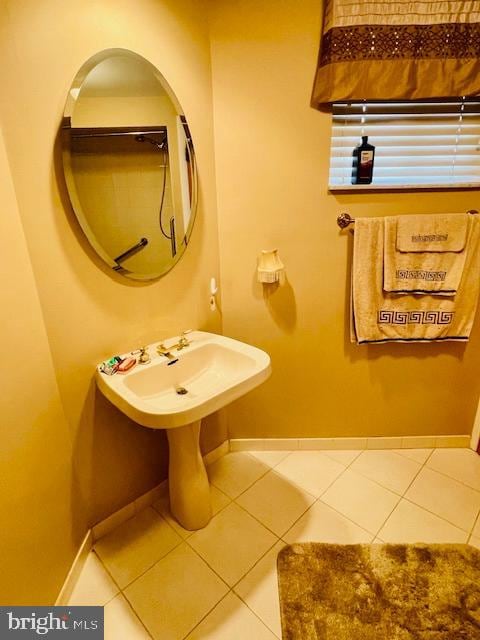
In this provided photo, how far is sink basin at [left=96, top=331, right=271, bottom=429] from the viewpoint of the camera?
1.04 meters

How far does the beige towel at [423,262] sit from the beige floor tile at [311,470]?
101 cm

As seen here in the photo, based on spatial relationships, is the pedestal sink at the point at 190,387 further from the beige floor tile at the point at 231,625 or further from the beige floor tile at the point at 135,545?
the beige floor tile at the point at 231,625

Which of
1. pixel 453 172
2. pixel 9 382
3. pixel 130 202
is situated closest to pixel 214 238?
pixel 130 202

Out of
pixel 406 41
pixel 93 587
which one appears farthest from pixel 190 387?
pixel 406 41

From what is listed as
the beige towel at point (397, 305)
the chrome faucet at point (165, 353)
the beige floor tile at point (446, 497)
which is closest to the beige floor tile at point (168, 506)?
the chrome faucet at point (165, 353)

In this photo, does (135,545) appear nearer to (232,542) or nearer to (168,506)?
(168,506)

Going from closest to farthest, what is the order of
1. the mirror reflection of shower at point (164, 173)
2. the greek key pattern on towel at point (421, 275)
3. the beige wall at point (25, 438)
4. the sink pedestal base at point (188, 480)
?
the beige wall at point (25, 438) < the mirror reflection of shower at point (164, 173) < the sink pedestal base at point (188, 480) < the greek key pattern on towel at point (421, 275)

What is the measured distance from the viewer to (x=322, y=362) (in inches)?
69.7

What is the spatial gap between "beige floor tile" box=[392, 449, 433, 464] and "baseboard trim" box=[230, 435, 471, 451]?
0.06 feet

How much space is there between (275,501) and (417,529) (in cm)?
63

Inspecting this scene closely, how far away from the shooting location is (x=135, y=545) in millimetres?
1409

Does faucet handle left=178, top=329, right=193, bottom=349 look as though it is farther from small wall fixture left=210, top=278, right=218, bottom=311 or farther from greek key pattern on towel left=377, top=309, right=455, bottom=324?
greek key pattern on towel left=377, top=309, right=455, bottom=324

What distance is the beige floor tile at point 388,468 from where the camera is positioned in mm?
1704

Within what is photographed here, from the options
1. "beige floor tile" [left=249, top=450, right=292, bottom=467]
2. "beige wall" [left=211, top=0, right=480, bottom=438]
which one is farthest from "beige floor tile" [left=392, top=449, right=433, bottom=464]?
"beige floor tile" [left=249, top=450, right=292, bottom=467]
